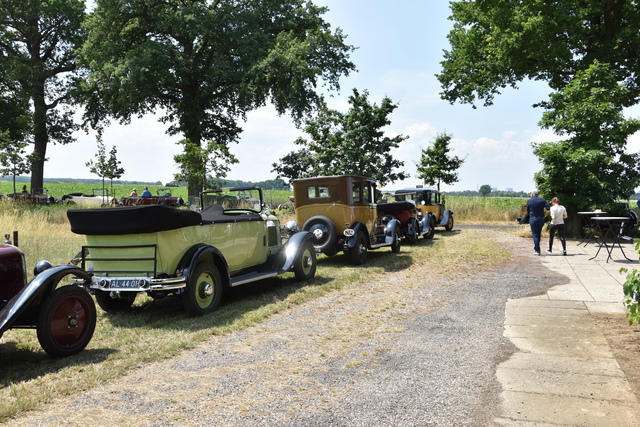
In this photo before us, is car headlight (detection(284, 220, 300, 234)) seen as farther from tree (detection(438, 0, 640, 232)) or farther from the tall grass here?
the tall grass

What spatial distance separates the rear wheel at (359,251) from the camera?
1154 cm

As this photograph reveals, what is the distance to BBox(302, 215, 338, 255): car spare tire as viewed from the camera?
36.8ft

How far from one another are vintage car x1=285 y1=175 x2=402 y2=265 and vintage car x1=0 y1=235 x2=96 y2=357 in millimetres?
6514

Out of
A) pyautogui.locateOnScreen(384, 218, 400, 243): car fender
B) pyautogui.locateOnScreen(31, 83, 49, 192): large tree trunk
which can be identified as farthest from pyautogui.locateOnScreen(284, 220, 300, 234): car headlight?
pyautogui.locateOnScreen(31, 83, 49, 192): large tree trunk

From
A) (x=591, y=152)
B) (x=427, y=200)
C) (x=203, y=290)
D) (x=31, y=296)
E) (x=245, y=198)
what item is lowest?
(x=203, y=290)

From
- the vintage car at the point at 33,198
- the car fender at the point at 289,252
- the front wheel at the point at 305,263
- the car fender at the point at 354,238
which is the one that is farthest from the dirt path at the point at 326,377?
the vintage car at the point at 33,198

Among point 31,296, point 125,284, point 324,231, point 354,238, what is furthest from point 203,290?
point 354,238

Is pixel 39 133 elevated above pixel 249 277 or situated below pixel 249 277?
above

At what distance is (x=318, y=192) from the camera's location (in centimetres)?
1187

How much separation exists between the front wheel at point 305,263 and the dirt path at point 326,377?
1.95 metres

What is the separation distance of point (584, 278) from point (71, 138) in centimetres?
3834

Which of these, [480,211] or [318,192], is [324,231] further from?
[480,211]

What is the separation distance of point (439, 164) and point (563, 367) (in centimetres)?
2986

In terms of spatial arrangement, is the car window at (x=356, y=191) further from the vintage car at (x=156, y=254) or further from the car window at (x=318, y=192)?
the vintage car at (x=156, y=254)
